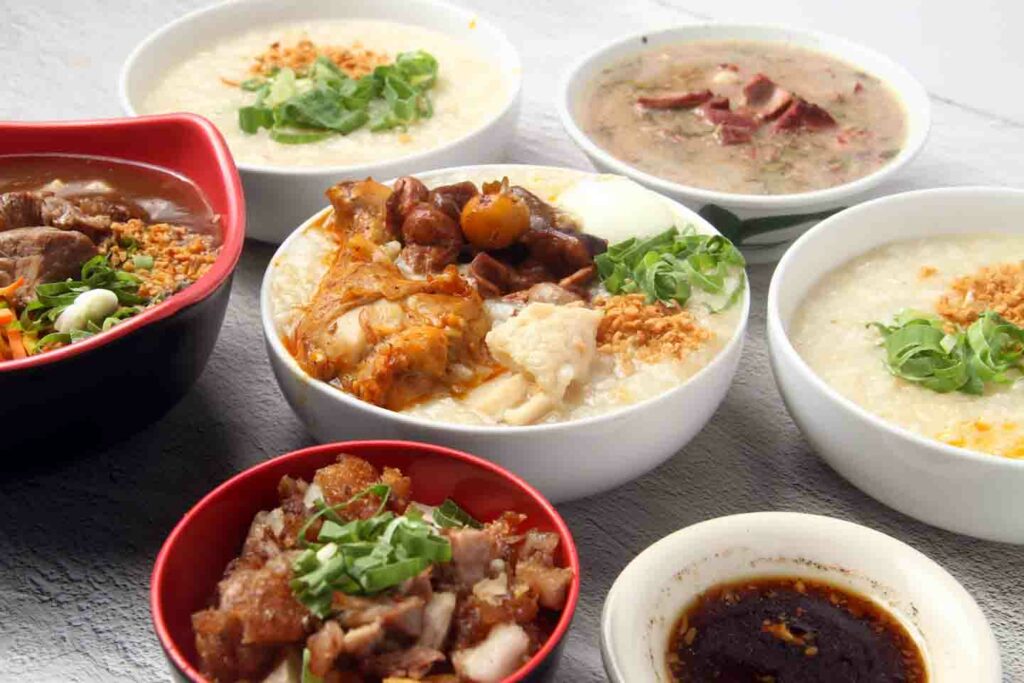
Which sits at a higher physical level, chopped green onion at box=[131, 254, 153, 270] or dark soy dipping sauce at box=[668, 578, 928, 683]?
chopped green onion at box=[131, 254, 153, 270]

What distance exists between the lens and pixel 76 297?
8.68 feet

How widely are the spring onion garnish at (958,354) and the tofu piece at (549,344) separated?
2.18ft

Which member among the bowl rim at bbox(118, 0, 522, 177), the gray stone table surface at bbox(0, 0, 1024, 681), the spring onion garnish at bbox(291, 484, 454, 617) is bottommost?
the gray stone table surface at bbox(0, 0, 1024, 681)

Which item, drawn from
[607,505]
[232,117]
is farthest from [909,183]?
[232,117]

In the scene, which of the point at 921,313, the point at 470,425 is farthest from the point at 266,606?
the point at 921,313

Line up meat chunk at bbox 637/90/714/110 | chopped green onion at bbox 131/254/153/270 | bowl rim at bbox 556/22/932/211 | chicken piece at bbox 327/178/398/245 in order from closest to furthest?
1. chopped green onion at bbox 131/254/153/270
2. chicken piece at bbox 327/178/398/245
3. bowl rim at bbox 556/22/932/211
4. meat chunk at bbox 637/90/714/110

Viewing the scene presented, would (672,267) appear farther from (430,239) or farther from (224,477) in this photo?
(224,477)

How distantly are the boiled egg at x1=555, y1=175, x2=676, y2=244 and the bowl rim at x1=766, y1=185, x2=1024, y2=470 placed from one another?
340mm

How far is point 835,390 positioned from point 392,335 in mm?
938

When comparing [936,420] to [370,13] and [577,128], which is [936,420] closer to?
[577,128]

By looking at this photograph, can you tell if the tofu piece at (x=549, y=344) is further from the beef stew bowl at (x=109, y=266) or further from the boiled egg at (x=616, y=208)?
the beef stew bowl at (x=109, y=266)

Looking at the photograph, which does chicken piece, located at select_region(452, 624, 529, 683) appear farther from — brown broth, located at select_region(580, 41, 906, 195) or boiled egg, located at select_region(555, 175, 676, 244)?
brown broth, located at select_region(580, 41, 906, 195)

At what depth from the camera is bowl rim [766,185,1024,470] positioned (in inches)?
95.0

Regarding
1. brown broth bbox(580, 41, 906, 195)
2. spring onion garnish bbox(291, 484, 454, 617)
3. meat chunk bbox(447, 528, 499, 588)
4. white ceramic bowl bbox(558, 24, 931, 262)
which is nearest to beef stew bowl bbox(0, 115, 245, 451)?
spring onion garnish bbox(291, 484, 454, 617)
